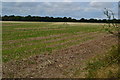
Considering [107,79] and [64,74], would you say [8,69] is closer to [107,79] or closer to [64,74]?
[64,74]

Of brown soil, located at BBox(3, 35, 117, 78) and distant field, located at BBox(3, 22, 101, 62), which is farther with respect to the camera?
distant field, located at BBox(3, 22, 101, 62)

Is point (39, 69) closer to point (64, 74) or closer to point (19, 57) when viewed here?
point (64, 74)

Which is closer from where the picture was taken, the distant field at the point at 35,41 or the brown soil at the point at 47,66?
the brown soil at the point at 47,66

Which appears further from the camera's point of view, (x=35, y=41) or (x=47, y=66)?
(x=35, y=41)

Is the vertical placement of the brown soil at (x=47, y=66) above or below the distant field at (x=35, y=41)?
below

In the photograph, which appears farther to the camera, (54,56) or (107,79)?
(54,56)

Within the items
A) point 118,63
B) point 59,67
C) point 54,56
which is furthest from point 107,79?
point 54,56

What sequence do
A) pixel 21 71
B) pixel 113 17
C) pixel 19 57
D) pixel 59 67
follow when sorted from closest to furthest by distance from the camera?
pixel 113 17 < pixel 21 71 < pixel 59 67 < pixel 19 57

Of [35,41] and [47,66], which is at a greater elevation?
[35,41]

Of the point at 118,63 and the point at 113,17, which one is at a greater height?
the point at 113,17

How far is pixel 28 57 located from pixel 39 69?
260cm

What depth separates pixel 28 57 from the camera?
523 inches

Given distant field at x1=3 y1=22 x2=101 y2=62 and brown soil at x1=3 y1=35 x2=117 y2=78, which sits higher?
distant field at x1=3 y1=22 x2=101 y2=62

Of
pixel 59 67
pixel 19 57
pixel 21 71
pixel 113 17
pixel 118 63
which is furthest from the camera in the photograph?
pixel 19 57
